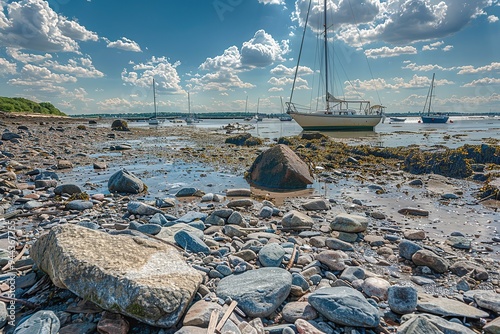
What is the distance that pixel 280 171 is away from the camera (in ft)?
31.6

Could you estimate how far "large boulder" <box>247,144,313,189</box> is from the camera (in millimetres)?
9500

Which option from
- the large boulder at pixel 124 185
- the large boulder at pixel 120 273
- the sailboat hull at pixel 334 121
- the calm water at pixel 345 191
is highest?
the sailboat hull at pixel 334 121

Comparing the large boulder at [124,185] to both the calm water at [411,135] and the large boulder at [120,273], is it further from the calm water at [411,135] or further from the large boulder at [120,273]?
the calm water at [411,135]

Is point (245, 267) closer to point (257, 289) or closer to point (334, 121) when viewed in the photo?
point (257, 289)

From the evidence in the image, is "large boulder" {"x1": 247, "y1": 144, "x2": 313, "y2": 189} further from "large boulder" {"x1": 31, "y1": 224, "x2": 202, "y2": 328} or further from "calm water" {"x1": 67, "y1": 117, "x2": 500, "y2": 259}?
"large boulder" {"x1": 31, "y1": 224, "x2": 202, "y2": 328}

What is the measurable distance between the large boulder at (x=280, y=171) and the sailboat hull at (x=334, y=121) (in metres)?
33.4

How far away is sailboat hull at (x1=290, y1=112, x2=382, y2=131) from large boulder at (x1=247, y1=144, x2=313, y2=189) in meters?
33.4

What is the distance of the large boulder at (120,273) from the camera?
8.08 ft

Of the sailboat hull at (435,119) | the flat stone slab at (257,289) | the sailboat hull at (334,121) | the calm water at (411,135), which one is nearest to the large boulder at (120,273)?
the flat stone slab at (257,289)

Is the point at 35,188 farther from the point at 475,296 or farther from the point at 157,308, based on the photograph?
the point at 475,296

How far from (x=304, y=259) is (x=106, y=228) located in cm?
355

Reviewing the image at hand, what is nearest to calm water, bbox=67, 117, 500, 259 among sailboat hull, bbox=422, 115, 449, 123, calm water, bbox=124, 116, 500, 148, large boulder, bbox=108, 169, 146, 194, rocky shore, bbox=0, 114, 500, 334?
rocky shore, bbox=0, 114, 500, 334

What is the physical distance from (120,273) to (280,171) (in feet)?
24.3

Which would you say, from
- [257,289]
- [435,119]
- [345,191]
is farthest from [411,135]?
[435,119]
